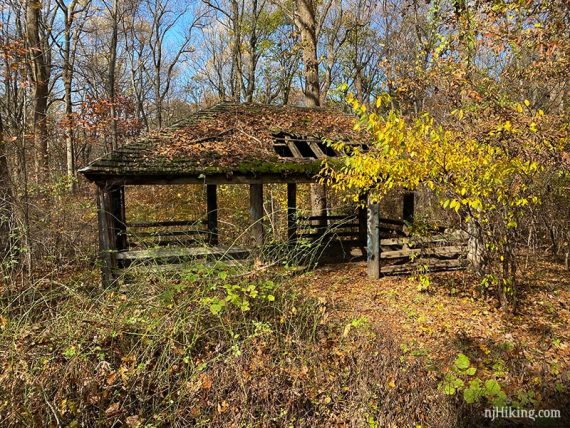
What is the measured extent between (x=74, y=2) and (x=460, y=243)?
1712 centimetres

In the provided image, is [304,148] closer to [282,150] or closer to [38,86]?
[282,150]

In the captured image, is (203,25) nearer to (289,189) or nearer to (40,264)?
(289,189)

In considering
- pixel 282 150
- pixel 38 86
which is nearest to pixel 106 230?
pixel 282 150

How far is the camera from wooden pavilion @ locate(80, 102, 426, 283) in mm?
7039

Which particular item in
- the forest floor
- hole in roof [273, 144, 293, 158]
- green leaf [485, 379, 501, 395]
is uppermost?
hole in roof [273, 144, 293, 158]

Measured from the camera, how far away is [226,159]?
7594 mm

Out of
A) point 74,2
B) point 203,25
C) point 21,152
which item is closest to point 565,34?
point 21,152

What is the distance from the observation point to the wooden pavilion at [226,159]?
7.04 m

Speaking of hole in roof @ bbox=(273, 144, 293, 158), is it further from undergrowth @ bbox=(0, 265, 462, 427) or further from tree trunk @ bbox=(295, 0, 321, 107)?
tree trunk @ bbox=(295, 0, 321, 107)

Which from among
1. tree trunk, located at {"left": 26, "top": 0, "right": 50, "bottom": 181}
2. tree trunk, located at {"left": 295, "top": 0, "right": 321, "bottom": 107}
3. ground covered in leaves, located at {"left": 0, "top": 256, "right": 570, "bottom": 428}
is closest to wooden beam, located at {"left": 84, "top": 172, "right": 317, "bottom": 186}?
ground covered in leaves, located at {"left": 0, "top": 256, "right": 570, "bottom": 428}

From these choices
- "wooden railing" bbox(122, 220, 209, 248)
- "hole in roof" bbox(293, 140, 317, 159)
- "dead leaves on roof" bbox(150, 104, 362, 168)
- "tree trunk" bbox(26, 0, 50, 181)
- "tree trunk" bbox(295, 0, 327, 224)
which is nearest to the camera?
"wooden railing" bbox(122, 220, 209, 248)

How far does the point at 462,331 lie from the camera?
561 centimetres

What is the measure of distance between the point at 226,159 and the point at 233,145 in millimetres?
720

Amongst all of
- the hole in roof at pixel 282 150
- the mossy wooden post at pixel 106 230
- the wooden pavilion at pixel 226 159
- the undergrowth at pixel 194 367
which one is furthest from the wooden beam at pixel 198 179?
the undergrowth at pixel 194 367
